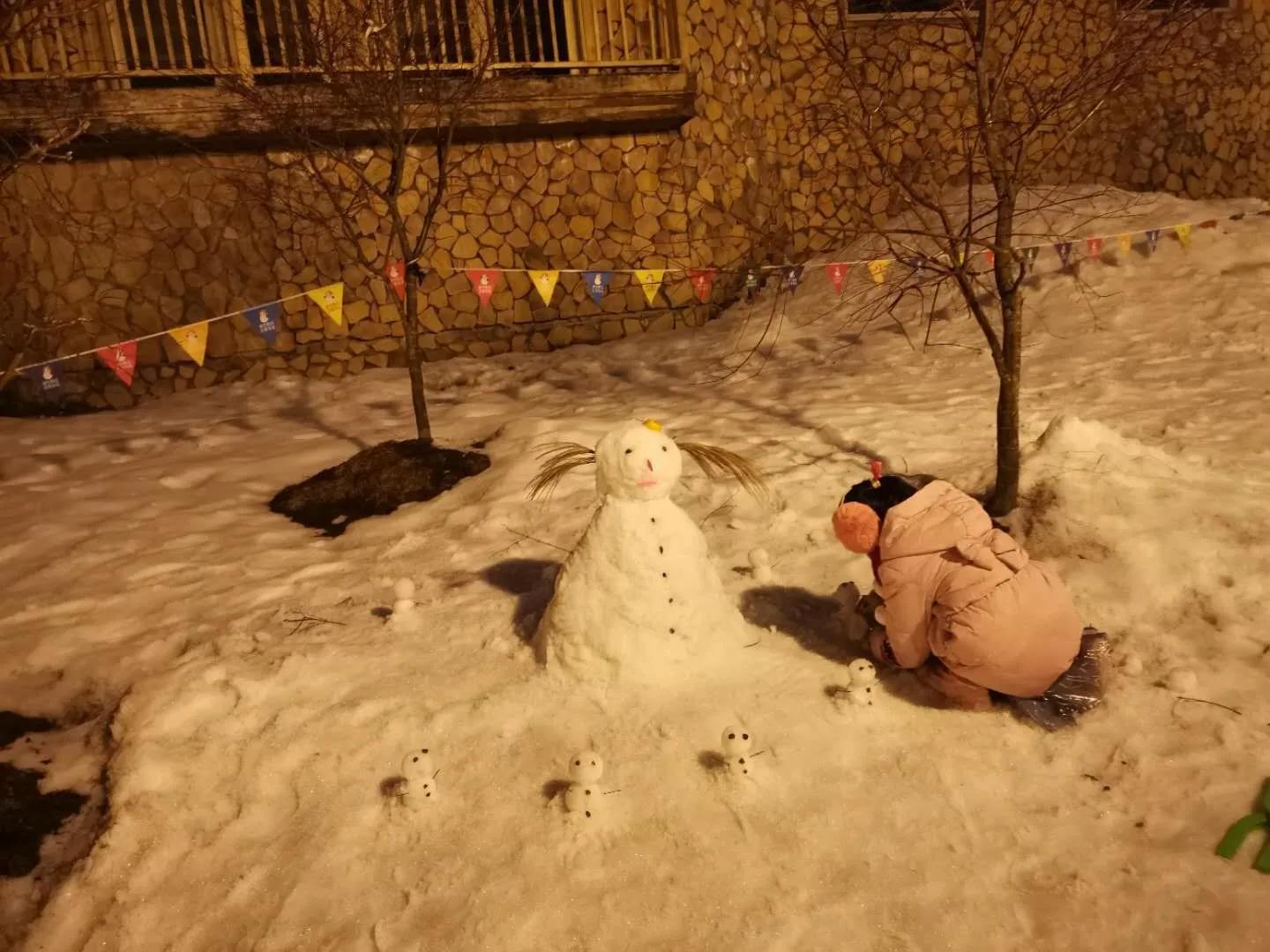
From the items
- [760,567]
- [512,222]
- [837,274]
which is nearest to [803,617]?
[760,567]

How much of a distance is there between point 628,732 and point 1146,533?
2.67 meters

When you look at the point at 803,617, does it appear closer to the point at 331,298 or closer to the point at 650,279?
the point at 331,298

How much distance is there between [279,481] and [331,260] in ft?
10.9

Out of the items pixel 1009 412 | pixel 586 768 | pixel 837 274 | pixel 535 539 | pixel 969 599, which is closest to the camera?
pixel 586 768

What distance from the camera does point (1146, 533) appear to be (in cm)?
423

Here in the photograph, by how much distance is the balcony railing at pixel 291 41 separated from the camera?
7414 millimetres

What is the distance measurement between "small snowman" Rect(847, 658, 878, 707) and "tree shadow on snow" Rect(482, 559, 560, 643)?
4.46ft

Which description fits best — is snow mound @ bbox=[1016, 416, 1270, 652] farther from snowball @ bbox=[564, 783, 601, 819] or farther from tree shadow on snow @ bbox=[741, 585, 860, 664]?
snowball @ bbox=[564, 783, 601, 819]

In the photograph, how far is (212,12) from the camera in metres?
7.89

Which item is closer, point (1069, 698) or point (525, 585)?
point (1069, 698)

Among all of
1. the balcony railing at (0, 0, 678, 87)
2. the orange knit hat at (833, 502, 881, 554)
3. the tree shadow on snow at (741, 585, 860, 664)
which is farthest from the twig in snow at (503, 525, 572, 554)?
the balcony railing at (0, 0, 678, 87)

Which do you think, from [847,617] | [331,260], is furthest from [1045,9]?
[847,617]

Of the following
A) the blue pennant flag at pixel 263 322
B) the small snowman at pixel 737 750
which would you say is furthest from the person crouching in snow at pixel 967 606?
the blue pennant flag at pixel 263 322

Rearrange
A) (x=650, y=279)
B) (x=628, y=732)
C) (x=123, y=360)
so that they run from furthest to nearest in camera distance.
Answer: (x=650, y=279)
(x=123, y=360)
(x=628, y=732)
